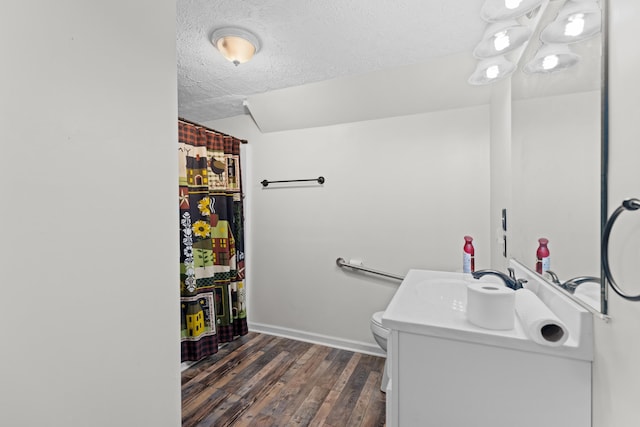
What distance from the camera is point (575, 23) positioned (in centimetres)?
81

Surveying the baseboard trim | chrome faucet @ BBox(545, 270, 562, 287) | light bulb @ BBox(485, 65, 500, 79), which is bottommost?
the baseboard trim

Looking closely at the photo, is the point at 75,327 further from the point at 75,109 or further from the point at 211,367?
the point at 211,367

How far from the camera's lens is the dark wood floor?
1608 millimetres

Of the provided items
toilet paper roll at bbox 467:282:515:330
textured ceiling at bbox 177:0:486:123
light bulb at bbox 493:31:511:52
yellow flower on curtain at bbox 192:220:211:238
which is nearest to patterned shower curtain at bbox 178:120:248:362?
yellow flower on curtain at bbox 192:220:211:238

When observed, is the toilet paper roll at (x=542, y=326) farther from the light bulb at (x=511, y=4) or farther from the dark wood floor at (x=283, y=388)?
the dark wood floor at (x=283, y=388)

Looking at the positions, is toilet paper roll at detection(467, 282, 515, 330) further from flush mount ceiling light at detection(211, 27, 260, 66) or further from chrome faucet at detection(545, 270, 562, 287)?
flush mount ceiling light at detection(211, 27, 260, 66)

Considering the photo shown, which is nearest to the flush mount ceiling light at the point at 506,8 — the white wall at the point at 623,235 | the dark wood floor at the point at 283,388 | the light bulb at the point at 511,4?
the light bulb at the point at 511,4

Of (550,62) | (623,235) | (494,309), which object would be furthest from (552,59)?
(494,309)

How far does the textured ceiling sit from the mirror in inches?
19.2

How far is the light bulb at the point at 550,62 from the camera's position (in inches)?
37.8

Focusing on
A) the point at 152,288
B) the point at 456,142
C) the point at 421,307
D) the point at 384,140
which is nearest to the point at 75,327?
the point at 152,288

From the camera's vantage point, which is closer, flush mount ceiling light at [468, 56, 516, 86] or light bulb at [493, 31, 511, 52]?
light bulb at [493, 31, 511, 52]

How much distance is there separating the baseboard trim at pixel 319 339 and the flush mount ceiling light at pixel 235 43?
7.40 feet

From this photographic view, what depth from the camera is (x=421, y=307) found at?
3.33 feet
